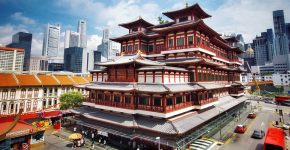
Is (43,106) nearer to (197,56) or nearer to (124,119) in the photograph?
(124,119)

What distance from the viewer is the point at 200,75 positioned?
31.4m

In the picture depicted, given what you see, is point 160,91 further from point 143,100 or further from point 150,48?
point 150,48

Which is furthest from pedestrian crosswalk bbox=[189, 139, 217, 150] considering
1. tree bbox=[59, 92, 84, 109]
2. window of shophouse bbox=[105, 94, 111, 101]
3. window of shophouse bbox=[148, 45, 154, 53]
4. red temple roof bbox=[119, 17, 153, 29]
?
tree bbox=[59, 92, 84, 109]

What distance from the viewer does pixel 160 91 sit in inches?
858

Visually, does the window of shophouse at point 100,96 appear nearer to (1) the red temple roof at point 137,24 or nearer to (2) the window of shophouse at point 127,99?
(2) the window of shophouse at point 127,99

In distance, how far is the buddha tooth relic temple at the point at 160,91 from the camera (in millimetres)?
23594

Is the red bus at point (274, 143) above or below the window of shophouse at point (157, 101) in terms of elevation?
below

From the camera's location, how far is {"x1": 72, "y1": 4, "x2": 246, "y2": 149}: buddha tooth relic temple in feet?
77.4

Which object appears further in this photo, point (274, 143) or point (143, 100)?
point (143, 100)

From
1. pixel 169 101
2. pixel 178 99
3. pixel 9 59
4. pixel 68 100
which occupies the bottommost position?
pixel 68 100

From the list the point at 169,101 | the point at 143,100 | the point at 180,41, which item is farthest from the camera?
the point at 180,41

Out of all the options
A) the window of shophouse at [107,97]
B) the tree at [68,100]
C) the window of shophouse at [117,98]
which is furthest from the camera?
the tree at [68,100]

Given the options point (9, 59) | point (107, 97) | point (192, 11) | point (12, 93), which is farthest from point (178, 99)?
point (9, 59)

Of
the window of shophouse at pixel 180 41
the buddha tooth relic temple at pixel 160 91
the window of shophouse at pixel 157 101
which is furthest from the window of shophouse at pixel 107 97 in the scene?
the window of shophouse at pixel 180 41
